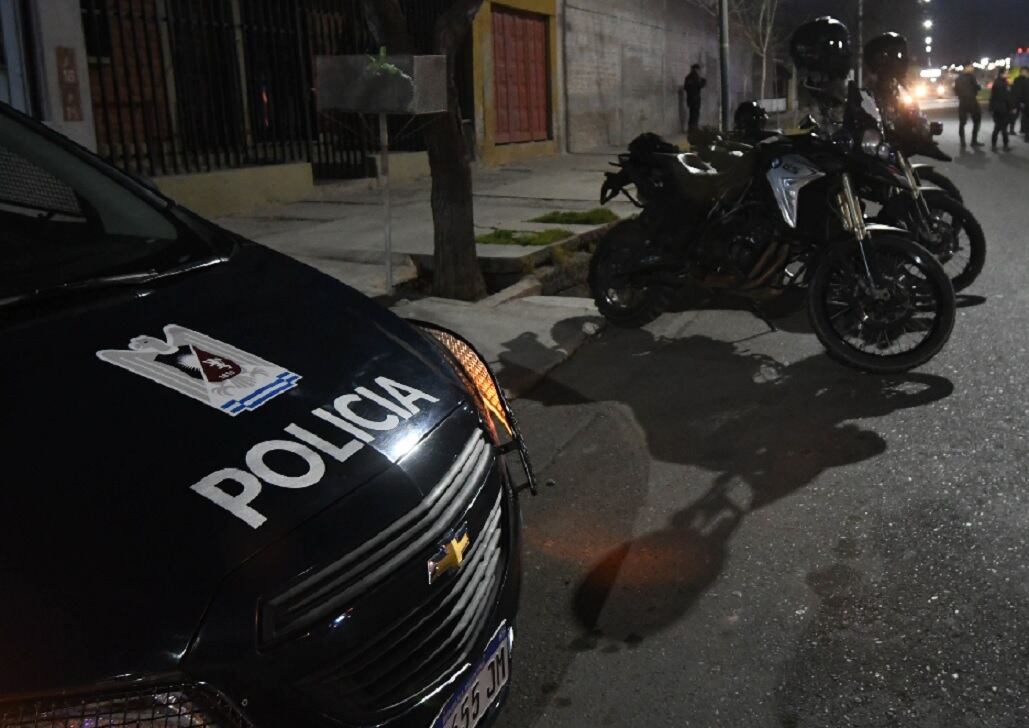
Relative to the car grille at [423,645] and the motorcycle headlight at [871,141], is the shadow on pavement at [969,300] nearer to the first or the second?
the motorcycle headlight at [871,141]

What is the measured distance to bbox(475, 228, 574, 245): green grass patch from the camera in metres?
9.38

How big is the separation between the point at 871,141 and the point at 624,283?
174 centimetres

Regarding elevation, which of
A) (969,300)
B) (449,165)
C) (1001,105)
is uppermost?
(1001,105)

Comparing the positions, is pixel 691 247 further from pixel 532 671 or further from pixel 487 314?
pixel 532 671

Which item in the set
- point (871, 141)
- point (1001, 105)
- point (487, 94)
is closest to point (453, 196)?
point (871, 141)

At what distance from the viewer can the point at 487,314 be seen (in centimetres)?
721

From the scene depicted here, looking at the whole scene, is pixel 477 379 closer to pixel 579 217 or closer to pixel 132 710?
pixel 132 710

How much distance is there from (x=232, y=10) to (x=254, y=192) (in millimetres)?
2182

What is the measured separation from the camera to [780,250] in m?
5.88

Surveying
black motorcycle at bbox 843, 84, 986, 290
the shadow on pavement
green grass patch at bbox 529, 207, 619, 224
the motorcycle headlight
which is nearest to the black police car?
the motorcycle headlight

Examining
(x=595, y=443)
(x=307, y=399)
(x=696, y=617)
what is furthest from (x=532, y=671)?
(x=595, y=443)

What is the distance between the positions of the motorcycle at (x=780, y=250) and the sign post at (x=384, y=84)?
1.34 meters

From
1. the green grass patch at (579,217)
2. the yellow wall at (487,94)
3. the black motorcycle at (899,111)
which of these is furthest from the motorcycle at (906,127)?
the yellow wall at (487,94)

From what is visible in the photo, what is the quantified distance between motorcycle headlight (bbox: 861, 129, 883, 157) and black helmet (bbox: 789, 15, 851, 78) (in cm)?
83
